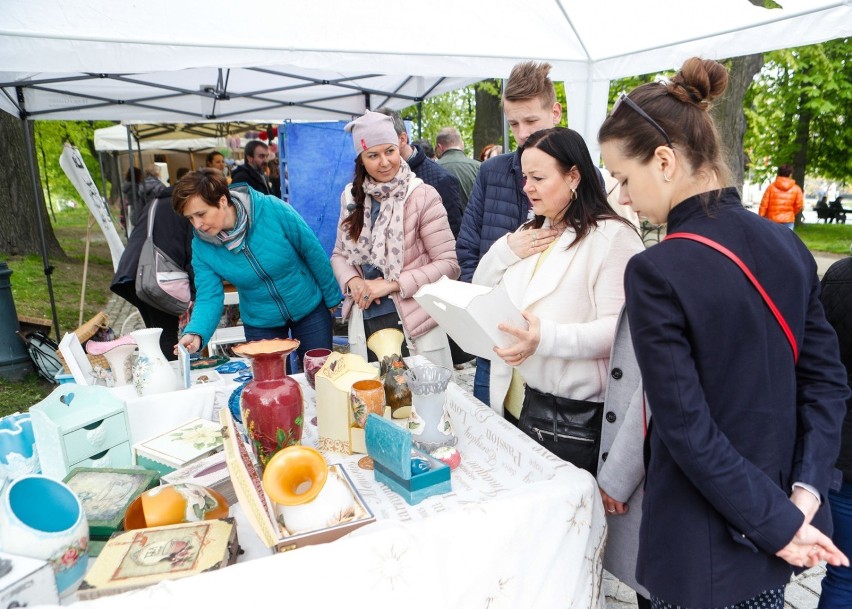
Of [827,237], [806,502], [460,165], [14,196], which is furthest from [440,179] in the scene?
[827,237]

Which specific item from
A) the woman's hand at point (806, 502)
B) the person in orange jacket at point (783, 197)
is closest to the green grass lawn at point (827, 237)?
the person in orange jacket at point (783, 197)

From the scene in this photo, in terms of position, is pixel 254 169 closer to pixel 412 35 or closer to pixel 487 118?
pixel 412 35

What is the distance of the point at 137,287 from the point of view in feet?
11.2

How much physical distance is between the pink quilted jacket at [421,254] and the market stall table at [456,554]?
1020 millimetres

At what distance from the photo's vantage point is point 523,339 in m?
1.39

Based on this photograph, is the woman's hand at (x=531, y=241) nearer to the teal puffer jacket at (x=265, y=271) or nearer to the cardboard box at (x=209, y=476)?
the cardboard box at (x=209, y=476)

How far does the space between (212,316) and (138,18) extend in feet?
4.51

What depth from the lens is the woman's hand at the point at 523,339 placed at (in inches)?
54.2

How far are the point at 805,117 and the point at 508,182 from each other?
17906 millimetres

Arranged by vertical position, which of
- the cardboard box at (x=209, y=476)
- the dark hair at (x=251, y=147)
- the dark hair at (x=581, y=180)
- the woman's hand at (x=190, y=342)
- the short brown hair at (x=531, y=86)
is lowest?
the cardboard box at (x=209, y=476)

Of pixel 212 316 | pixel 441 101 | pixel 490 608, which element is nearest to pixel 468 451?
pixel 490 608

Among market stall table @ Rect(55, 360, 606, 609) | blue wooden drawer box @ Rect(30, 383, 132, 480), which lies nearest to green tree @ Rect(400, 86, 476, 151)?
blue wooden drawer box @ Rect(30, 383, 132, 480)

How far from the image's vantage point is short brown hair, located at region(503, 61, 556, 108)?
2027 mm

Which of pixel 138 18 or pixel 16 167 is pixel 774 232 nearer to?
pixel 138 18
